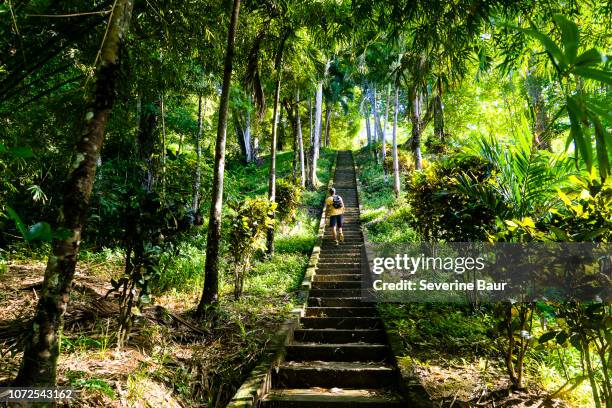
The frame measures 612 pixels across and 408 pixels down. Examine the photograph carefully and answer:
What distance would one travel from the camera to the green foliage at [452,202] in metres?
5.04

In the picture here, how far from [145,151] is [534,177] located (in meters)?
8.78

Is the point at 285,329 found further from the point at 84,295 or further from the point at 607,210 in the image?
the point at 607,210

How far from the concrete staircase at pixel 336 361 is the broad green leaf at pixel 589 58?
9.70 feet

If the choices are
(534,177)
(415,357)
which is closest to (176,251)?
(415,357)

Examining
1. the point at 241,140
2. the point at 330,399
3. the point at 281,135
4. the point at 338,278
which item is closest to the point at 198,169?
the point at 338,278

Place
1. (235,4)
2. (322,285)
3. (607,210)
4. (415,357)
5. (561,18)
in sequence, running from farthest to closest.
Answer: (322,285) → (235,4) → (415,357) → (607,210) → (561,18)

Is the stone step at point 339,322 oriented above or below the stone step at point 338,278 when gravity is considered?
below

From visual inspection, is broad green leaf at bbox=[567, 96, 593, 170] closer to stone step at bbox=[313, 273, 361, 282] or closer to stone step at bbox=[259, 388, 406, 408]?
stone step at bbox=[259, 388, 406, 408]

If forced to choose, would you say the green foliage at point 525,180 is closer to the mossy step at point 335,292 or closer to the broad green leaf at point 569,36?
the broad green leaf at point 569,36

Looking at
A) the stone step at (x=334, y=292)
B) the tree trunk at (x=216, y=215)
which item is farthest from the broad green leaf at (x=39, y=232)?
the stone step at (x=334, y=292)

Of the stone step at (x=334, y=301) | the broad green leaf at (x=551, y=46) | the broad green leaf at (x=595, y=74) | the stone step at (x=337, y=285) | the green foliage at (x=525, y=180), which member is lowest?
the stone step at (x=334, y=301)

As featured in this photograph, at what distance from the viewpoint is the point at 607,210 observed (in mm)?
2727

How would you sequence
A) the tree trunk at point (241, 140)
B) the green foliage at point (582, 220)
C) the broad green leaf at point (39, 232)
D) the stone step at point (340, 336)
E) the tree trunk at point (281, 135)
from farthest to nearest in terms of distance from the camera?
the tree trunk at point (281, 135)
the tree trunk at point (241, 140)
the stone step at point (340, 336)
the green foliage at point (582, 220)
the broad green leaf at point (39, 232)

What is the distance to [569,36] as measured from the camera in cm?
119
